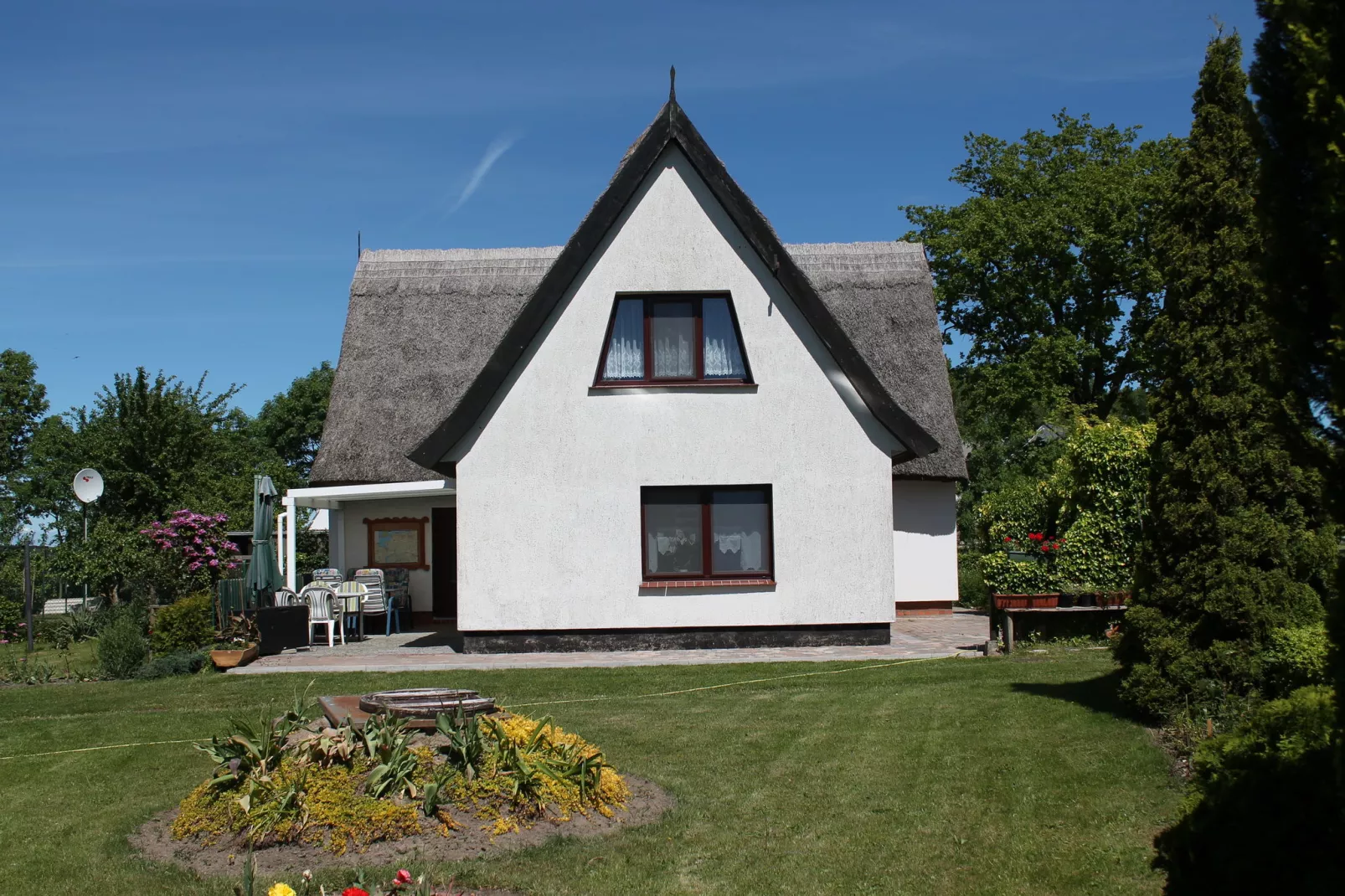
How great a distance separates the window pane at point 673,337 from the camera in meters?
17.0

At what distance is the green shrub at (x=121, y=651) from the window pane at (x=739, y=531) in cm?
786

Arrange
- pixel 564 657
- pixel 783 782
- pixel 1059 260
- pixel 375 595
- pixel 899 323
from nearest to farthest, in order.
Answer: pixel 783 782
pixel 564 657
pixel 375 595
pixel 899 323
pixel 1059 260

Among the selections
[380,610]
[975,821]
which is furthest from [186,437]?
[975,821]

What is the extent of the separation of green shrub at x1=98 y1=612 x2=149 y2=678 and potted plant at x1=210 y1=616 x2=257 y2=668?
36.9 inches

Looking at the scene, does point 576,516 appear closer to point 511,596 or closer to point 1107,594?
point 511,596

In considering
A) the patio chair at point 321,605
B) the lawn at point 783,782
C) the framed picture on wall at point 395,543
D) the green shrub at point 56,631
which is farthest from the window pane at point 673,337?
the green shrub at point 56,631

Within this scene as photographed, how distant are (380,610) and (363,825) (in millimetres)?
13542

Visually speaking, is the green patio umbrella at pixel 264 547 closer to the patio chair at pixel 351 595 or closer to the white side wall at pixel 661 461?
the patio chair at pixel 351 595

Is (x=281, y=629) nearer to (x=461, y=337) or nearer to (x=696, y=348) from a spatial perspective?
(x=461, y=337)

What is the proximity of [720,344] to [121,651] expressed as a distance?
9133 mm

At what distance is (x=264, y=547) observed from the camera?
18516 mm

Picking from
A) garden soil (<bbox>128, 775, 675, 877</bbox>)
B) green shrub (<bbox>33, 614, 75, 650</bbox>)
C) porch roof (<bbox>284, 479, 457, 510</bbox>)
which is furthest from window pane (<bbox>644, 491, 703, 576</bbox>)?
green shrub (<bbox>33, 614, 75, 650</bbox>)

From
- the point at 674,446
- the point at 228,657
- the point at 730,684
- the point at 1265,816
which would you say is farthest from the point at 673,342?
the point at 1265,816

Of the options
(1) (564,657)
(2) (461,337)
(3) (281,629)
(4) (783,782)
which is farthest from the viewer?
(2) (461,337)
